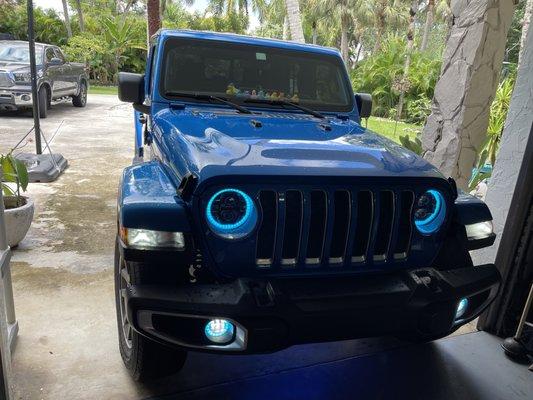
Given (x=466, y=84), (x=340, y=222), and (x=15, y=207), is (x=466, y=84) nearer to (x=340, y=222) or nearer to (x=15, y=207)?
(x=340, y=222)

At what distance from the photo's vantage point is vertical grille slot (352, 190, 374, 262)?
2.19 metres

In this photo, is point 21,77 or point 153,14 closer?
point 21,77

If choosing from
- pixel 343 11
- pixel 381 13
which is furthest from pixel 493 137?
pixel 381 13

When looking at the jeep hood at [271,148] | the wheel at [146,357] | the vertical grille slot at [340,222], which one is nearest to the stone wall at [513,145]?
the jeep hood at [271,148]

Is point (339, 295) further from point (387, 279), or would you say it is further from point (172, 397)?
point (172, 397)

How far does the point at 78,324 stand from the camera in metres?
3.17

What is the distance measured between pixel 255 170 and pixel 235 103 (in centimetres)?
149

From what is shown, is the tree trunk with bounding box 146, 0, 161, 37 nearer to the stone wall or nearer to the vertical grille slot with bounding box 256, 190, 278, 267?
the stone wall

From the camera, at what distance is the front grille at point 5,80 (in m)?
10.6

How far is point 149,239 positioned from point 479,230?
169 centimetres

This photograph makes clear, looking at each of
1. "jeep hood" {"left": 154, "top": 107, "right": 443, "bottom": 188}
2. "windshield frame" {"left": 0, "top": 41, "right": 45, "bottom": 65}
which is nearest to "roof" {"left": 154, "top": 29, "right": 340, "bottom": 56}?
"jeep hood" {"left": 154, "top": 107, "right": 443, "bottom": 188}

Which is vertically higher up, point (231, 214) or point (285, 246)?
point (231, 214)

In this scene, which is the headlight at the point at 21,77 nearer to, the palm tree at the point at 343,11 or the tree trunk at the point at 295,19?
the tree trunk at the point at 295,19

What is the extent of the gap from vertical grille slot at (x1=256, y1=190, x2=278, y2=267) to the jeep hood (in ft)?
0.35
